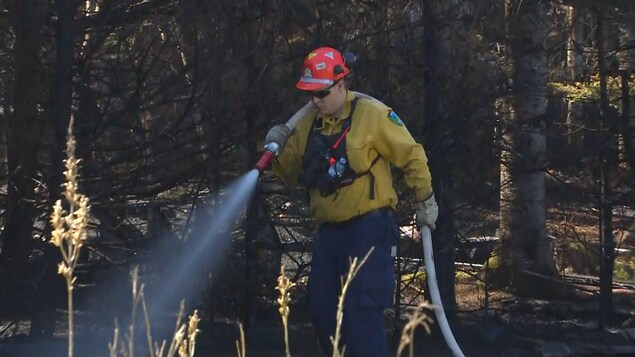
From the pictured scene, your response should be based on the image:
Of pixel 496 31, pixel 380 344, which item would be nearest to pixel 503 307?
pixel 496 31

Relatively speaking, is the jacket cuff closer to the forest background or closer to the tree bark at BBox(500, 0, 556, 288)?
the forest background

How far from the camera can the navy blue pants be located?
20.0 feet

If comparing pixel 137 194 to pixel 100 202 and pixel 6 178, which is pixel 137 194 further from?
pixel 6 178

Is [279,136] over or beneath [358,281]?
over

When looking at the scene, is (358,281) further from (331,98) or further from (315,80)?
(315,80)

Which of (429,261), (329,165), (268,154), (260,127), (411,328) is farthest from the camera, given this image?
(260,127)

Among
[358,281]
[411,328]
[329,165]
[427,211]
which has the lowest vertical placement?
[411,328]

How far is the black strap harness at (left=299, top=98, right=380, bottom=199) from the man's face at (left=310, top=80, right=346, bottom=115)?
0.09 meters

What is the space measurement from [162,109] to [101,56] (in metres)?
0.54

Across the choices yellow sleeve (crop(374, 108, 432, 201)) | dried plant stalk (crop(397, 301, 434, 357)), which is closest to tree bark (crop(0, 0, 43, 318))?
yellow sleeve (crop(374, 108, 432, 201))

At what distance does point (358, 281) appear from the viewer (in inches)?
240

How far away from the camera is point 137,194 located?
7625 millimetres

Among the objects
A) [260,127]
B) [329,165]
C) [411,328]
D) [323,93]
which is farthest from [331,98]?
[411,328]

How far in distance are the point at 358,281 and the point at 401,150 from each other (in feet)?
2.48
